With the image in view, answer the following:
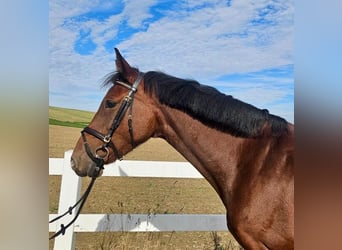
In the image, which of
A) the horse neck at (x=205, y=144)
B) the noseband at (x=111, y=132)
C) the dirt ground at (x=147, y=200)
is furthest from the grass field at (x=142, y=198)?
the horse neck at (x=205, y=144)

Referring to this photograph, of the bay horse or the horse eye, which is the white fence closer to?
the bay horse

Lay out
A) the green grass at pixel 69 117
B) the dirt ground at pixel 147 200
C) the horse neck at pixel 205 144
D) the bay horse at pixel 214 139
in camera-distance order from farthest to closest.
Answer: the dirt ground at pixel 147 200
the green grass at pixel 69 117
the horse neck at pixel 205 144
the bay horse at pixel 214 139

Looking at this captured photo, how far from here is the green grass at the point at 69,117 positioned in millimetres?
1935

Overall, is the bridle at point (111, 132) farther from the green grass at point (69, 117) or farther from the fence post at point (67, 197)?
the fence post at point (67, 197)

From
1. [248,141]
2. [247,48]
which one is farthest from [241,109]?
[247,48]

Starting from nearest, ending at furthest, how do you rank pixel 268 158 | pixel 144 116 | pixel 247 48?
pixel 268 158 → pixel 144 116 → pixel 247 48

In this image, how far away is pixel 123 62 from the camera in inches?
65.1

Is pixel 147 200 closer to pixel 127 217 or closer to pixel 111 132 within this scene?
pixel 127 217

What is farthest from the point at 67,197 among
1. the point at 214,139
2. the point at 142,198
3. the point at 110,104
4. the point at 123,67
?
the point at 214,139

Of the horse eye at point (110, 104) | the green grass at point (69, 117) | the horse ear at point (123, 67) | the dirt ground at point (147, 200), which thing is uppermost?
the horse ear at point (123, 67)

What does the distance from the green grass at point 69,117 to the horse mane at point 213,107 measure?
51 centimetres

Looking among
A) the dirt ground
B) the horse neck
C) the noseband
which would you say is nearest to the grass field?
the dirt ground
